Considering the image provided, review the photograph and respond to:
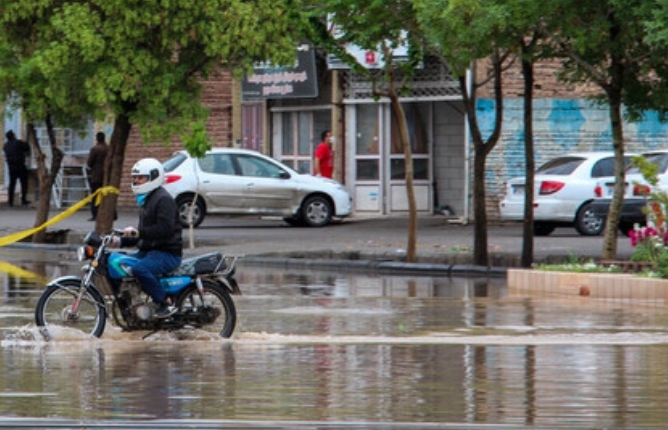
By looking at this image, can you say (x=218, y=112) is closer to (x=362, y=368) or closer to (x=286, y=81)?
(x=286, y=81)

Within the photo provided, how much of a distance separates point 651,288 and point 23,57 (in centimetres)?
1417

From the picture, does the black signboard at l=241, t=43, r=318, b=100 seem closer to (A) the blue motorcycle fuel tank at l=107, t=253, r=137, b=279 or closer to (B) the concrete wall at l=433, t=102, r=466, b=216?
(B) the concrete wall at l=433, t=102, r=466, b=216

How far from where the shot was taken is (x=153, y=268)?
50.6 ft

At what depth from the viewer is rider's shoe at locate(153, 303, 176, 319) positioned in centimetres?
1545

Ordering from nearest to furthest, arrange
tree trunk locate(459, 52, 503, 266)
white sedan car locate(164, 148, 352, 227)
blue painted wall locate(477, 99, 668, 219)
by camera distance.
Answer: tree trunk locate(459, 52, 503, 266) < white sedan car locate(164, 148, 352, 227) < blue painted wall locate(477, 99, 668, 219)

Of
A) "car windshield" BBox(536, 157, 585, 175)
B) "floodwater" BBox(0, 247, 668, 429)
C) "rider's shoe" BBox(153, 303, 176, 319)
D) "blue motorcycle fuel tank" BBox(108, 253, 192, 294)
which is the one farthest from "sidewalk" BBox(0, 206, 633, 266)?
"rider's shoe" BBox(153, 303, 176, 319)

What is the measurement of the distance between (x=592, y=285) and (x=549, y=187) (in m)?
12.8

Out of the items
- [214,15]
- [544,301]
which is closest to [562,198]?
[214,15]

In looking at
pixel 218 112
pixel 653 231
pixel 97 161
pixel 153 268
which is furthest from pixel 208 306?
pixel 218 112

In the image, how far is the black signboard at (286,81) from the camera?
135ft

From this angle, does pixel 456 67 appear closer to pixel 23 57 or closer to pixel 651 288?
pixel 651 288

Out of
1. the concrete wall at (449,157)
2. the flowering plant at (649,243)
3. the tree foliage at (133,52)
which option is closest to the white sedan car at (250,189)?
the concrete wall at (449,157)

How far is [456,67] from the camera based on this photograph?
24484 mm

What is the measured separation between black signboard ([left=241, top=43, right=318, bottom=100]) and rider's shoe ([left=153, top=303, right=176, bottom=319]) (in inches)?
983
